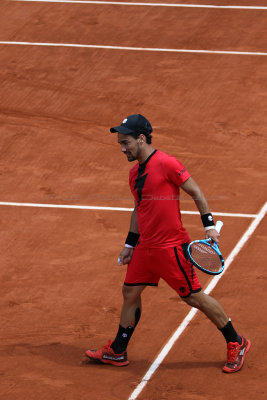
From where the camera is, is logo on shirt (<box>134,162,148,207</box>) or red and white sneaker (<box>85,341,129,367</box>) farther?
red and white sneaker (<box>85,341,129,367</box>)

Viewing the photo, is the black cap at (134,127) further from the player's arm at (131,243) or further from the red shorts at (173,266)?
the red shorts at (173,266)

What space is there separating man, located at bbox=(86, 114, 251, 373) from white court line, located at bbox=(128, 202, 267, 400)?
660mm

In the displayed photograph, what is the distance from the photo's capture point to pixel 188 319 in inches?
421

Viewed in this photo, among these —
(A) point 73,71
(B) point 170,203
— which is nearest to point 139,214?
(B) point 170,203

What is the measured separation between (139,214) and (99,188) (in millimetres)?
4560

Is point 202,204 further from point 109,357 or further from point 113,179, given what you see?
point 113,179

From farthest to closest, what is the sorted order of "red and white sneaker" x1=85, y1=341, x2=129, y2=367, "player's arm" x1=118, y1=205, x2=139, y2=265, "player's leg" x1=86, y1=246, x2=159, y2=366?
→ 1. "red and white sneaker" x1=85, y1=341, x2=129, y2=367
2. "player's arm" x1=118, y1=205, x2=139, y2=265
3. "player's leg" x1=86, y1=246, x2=159, y2=366

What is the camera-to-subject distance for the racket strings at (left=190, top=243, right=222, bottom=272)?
9.28 metres

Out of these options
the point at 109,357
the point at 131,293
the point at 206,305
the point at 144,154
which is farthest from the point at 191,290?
the point at 144,154

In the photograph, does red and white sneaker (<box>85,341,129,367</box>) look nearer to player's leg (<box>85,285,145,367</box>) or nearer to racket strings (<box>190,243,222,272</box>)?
player's leg (<box>85,285,145,367</box>)

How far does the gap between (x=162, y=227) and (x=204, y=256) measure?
1.48 feet

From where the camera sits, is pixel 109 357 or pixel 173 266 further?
pixel 109 357

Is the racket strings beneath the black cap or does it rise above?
beneath

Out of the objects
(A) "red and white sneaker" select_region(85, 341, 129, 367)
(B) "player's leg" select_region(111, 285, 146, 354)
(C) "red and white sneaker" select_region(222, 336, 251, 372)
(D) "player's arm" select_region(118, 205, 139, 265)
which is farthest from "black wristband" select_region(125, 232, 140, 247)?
(C) "red and white sneaker" select_region(222, 336, 251, 372)
